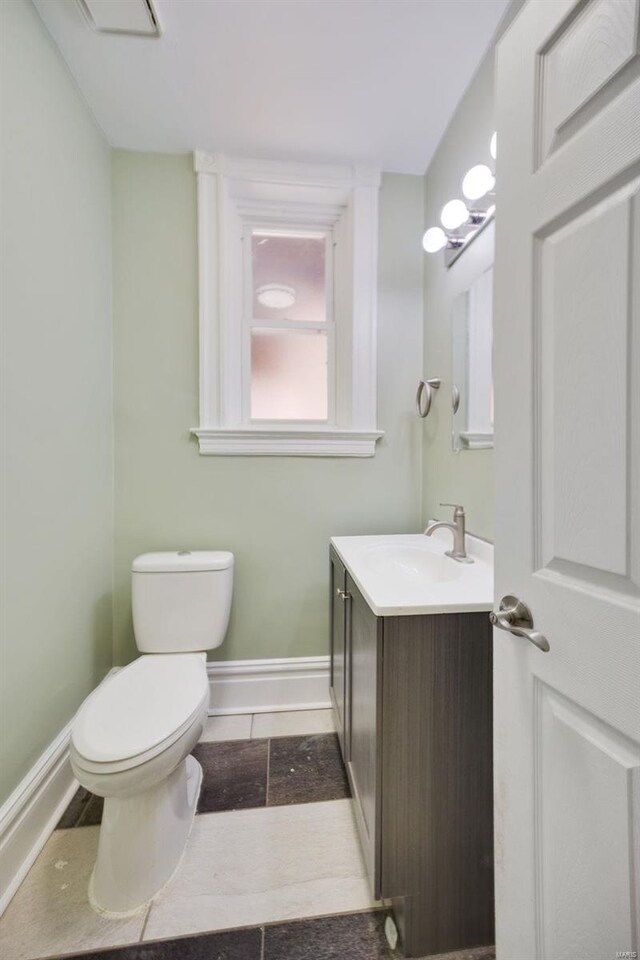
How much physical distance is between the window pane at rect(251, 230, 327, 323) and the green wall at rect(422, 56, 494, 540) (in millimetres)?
535

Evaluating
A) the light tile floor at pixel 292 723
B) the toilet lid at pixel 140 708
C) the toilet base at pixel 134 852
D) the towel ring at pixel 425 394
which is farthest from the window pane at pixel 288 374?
the toilet base at pixel 134 852

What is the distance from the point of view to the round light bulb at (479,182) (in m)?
1.25

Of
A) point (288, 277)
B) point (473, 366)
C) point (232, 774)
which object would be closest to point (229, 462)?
point (288, 277)

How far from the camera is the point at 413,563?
4.84 ft

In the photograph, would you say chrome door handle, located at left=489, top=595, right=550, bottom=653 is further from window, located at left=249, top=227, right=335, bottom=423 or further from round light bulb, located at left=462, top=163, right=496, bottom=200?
window, located at left=249, top=227, right=335, bottom=423

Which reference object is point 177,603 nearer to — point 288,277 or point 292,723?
point 292,723

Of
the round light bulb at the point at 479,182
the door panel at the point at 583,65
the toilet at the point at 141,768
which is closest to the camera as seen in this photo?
the door panel at the point at 583,65

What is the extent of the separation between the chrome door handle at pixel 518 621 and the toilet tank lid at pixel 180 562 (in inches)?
47.2

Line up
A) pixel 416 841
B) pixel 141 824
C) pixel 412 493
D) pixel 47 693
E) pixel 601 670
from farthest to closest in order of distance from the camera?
1. pixel 412 493
2. pixel 47 693
3. pixel 141 824
4. pixel 416 841
5. pixel 601 670

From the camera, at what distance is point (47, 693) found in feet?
4.34

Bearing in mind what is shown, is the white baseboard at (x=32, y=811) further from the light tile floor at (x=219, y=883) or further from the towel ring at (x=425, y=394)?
the towel ring at (x=425, y=394)

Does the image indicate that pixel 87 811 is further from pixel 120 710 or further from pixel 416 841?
pixel 416 841

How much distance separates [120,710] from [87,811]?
0.52 metres

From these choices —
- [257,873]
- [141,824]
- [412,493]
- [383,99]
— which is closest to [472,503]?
[412,493]
